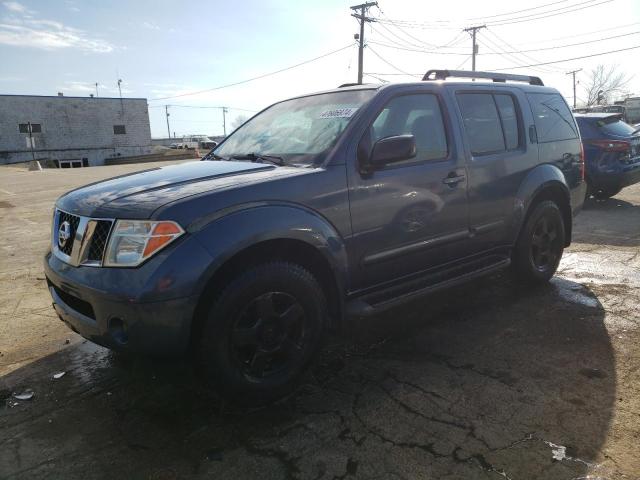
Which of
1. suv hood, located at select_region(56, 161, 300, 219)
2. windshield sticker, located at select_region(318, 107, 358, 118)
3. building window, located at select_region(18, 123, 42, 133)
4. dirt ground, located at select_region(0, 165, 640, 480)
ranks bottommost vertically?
dirt ground, located at select_region(0, 165, 640, 480)

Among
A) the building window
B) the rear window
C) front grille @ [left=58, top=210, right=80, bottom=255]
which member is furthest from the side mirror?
the building window

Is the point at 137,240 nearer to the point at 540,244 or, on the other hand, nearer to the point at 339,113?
the point at 339,113

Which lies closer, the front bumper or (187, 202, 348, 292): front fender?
the front bumper

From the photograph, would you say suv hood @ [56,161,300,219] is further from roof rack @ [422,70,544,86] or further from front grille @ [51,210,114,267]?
roof rack @ [422,70,544,86]

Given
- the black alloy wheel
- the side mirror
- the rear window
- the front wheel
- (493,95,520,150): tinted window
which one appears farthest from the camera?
the rear window

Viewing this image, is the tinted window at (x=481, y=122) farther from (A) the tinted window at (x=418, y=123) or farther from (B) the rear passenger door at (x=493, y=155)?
(A) the tinted window at (x=418, y=123)

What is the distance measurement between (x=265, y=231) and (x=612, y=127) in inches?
337

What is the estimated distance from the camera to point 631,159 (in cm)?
870

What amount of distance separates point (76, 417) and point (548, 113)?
4628 millimetres

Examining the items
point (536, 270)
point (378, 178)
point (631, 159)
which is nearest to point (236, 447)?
point (378, 178)

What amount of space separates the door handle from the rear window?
659 centimetres

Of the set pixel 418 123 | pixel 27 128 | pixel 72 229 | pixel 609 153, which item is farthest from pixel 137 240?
pixel 27 128

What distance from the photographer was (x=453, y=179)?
363 cm

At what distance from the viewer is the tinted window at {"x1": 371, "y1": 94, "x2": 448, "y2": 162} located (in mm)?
3379
